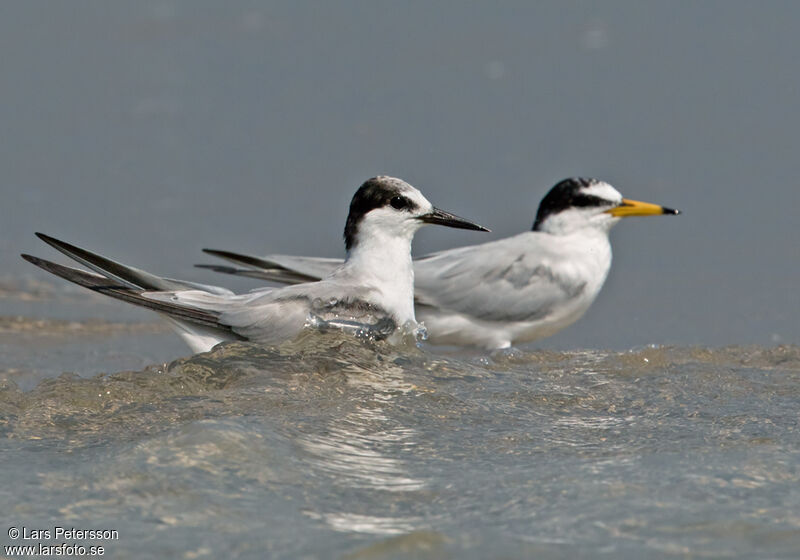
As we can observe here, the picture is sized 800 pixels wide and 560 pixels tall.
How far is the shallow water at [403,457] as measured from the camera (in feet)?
9.65

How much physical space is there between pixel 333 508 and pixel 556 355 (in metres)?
3.34

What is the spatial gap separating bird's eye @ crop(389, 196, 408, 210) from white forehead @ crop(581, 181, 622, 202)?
2.05 metres

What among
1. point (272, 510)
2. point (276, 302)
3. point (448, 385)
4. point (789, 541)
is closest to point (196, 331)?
point (276, 302)

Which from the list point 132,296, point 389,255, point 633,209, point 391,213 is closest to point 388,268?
point 389,255

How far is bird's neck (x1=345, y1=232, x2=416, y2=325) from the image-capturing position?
5582 mm

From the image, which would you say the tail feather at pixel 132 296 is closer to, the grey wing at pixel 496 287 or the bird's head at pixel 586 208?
the grey wing at pixel 496 287

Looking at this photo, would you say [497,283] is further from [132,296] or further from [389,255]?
[132,296]

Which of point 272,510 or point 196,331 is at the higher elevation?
point 196,331

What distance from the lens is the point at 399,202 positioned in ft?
19.4

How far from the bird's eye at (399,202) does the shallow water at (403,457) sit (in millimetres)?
895

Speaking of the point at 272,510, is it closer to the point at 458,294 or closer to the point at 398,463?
the point at 398,463

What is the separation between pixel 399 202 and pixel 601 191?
7.07ft

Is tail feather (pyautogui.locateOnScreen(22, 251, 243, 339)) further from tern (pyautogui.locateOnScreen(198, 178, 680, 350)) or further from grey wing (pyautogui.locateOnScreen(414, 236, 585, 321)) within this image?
grey wing (pyautogui.locateOnScreen(414, 236, 585, 321))

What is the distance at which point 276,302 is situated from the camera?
5336 mm
